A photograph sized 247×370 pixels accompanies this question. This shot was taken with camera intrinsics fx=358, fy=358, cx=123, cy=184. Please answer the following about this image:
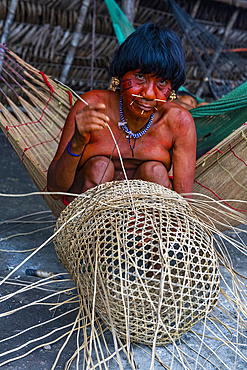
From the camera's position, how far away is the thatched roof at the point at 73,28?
3656 millimetres

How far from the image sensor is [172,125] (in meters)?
1.43

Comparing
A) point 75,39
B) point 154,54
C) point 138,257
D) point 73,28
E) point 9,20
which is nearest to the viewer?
point 138,257

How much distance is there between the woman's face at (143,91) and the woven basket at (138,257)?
0.30m

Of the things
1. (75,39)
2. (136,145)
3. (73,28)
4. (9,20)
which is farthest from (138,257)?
(73,28)

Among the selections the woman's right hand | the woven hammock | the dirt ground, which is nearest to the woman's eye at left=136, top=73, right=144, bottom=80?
the woman's right hand

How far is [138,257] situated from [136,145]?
0.57 metres

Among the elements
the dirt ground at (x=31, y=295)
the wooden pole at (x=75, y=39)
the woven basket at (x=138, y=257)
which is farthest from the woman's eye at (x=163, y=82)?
the wooden pole at (x=75, y=39)

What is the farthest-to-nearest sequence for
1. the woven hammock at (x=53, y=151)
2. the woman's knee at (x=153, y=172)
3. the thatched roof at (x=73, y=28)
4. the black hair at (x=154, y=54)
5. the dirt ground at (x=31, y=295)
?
the thatched roof at (x=73, y=28)
the woven hammock at (x=53, y=151)
the woman's knee at (x=153, y=172)
the black hair at (x=154, y=54)
the dirt ground at (x=31, y=295)

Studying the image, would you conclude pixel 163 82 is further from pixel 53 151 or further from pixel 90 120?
pixel 53 151

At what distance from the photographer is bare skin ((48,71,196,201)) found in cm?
126

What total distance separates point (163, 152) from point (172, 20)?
10.3ft

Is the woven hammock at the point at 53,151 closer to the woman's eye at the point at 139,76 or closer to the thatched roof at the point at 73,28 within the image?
the woman's eye at the point at 139,76

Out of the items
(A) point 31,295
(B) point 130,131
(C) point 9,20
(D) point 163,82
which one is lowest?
(A) point 31,295

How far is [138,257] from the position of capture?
0.95 metres
